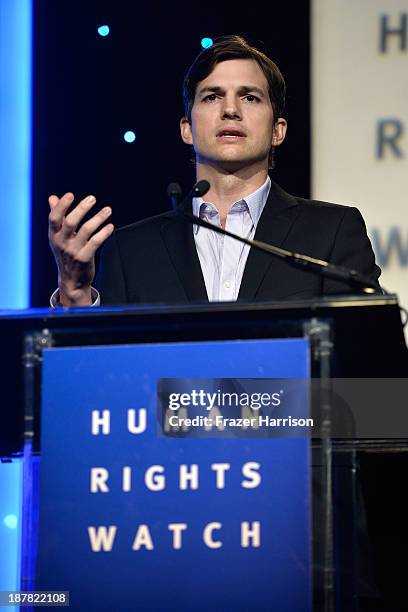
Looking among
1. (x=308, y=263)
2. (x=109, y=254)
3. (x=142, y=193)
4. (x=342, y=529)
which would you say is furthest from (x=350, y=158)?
(x=342, y=529)

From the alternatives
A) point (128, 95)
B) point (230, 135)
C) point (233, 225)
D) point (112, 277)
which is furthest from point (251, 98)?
point (128, 95)

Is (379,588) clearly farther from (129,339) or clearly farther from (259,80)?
(259,80)

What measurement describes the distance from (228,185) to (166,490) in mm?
1392

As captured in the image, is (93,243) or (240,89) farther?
(240,89)

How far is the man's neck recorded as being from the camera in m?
2.99

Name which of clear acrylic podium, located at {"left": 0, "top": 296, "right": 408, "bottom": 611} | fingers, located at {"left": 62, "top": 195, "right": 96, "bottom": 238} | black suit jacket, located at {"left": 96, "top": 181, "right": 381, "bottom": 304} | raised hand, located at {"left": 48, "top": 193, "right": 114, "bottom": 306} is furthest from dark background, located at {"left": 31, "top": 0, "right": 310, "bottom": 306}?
clear acrylic podium, located at {"left": 0, "top": 296, "right": 408, "bottom": 611}

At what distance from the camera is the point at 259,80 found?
3061 millimetres

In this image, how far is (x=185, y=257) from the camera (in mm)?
2836

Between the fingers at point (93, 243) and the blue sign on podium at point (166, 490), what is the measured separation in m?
0.40

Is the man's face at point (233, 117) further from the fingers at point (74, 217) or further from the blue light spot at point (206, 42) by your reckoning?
the fingers at point (74, 217)

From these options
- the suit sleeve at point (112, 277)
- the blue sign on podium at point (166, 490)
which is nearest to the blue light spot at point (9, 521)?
the suit sleeve at point (112, 277)

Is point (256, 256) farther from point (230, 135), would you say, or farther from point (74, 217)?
point (74, 217)

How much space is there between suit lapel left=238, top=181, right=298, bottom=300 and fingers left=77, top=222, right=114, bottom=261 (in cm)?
60

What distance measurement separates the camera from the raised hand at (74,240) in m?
2.15
